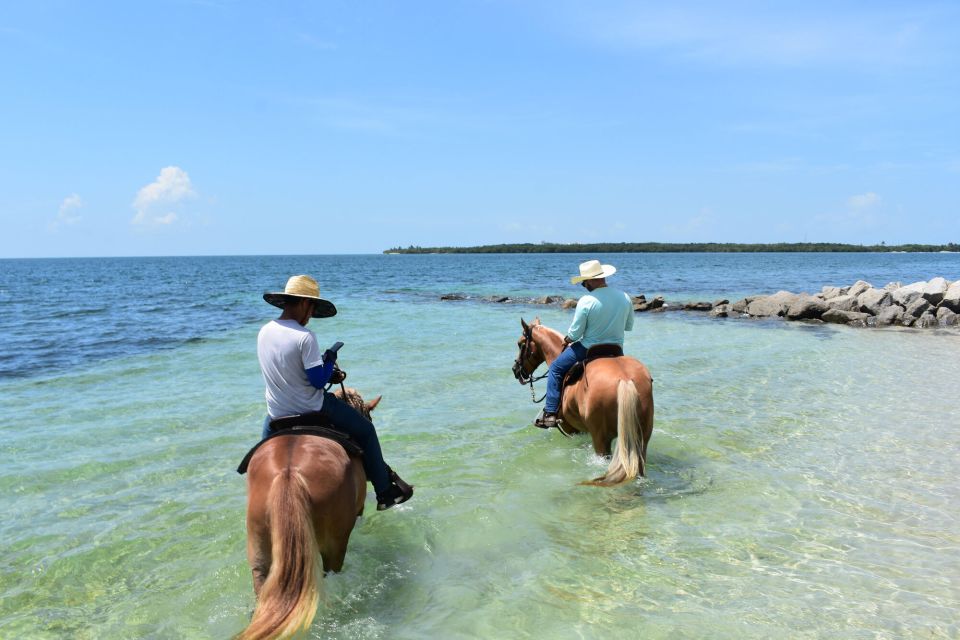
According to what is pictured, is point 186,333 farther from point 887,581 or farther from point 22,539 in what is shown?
point 887,581

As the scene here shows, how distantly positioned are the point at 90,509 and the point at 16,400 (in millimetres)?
7463

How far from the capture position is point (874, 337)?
2056cm

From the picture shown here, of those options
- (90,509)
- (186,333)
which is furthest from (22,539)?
(186,333)

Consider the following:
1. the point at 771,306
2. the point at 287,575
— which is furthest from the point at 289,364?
the point at 771,306

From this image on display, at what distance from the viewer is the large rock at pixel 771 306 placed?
90.5 ft

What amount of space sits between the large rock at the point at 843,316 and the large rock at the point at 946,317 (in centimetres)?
237

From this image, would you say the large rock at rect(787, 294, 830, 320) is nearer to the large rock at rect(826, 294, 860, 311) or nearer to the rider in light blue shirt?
the large rock at rect(826, 294, 860, 311)

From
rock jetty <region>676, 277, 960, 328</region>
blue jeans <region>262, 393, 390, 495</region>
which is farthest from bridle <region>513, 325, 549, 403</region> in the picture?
rock jetty <region>676, 277, 960, 328</region>

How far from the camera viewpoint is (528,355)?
998 cm

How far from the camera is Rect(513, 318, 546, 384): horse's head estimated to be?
9.89 m

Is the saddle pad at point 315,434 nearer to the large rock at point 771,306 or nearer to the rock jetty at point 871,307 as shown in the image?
the rock jetty at point 871,307

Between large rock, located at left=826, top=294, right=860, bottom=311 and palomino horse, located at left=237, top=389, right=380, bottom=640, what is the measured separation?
27.1 metres

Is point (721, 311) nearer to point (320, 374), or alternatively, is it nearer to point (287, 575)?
point (320, 374)

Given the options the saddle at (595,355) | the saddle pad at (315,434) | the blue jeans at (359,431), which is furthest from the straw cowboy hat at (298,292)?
the saddle at (595,355)
